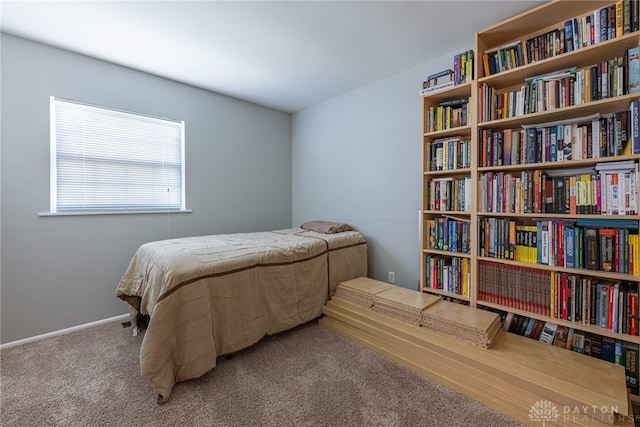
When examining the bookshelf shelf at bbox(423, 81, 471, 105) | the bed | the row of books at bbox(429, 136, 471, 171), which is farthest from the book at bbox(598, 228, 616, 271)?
the bed

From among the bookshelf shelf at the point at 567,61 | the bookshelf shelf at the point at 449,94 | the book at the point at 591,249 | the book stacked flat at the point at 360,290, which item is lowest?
the book stacked flat at the point at 360,290

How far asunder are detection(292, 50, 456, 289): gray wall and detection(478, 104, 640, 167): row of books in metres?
0.66

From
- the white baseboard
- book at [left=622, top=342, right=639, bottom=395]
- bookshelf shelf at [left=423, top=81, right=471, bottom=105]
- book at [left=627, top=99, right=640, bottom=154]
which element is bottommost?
the white baseboard

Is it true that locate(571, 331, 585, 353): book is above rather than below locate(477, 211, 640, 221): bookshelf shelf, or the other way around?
below

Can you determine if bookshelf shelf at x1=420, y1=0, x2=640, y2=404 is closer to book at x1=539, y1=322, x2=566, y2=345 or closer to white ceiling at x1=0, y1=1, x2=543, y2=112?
book at x1=539, y1=322, x2=566, y2=345

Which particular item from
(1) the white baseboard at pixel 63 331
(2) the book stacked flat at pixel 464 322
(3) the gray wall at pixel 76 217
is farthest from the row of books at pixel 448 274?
(1) the white baseboard at pixel 63 331

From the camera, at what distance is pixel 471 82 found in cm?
195

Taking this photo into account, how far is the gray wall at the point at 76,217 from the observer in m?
2.07

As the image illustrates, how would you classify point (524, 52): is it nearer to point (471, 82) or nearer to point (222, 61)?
point (471, 82)

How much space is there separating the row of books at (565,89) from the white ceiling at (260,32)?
1.72 feet

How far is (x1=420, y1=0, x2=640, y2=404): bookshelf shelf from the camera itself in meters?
1.43

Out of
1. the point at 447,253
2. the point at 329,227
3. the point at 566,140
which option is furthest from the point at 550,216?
the point at 329,227

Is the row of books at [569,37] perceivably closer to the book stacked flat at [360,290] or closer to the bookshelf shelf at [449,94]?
the bookshelf shelf at [449,94]

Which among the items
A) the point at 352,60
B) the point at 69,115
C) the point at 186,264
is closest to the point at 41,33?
the point at 69,115
